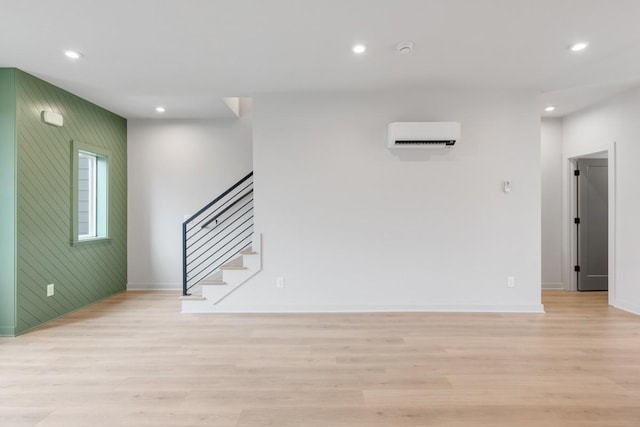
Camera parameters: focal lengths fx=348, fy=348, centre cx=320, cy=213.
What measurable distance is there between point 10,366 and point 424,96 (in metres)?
4.76

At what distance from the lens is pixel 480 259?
4.18 metres

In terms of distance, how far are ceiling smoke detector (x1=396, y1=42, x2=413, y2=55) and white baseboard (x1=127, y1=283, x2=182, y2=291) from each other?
454cm

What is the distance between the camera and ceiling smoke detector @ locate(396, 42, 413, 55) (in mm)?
2959

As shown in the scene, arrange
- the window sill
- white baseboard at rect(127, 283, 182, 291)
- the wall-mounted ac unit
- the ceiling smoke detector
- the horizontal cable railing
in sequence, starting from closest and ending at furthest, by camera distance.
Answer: the ceiling smoke detector
the wall-mounted ac unit
the window sill
the horizontal cable railing
white baseboard at rect(127, 283, 182, 291)

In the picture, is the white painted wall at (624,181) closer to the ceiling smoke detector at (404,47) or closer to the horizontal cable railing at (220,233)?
the ceiling smoke detector at (404,47)

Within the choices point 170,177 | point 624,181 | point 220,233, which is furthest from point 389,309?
point 170,177

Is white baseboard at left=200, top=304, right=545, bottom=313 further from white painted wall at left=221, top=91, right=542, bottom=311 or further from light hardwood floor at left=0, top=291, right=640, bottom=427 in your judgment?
light hardwood floor at left=0, top=291, right=640, bottom=427

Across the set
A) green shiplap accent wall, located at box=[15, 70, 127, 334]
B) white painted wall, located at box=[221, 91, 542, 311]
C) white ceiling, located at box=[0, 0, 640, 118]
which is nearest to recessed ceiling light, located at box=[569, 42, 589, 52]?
white ceiling, located at box=[0, 0, 640, 118]

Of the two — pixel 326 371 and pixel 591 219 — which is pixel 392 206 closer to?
pixel 326 371

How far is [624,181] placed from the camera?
14.1ft

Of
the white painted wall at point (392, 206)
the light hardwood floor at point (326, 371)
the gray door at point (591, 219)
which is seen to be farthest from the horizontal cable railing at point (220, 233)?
the gray door at point (591, 219)

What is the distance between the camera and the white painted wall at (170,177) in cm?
547

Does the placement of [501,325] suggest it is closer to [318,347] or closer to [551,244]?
[318,347]

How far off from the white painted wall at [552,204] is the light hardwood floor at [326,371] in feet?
4.44
